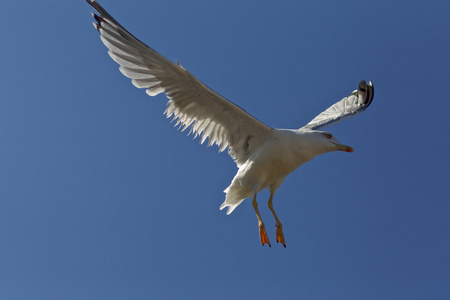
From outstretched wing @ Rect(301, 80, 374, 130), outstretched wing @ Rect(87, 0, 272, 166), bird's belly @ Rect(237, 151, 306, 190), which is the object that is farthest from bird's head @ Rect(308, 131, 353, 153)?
outstretched wing @ Rect(301, 80, 374, 130)

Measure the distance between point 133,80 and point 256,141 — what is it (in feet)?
6.37

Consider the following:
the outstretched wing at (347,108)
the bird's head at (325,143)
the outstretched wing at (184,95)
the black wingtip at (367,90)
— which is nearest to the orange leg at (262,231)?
the outstretched wing at (184,95)

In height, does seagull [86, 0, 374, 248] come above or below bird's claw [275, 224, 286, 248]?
above

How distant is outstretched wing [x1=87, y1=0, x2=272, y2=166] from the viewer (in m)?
8.31

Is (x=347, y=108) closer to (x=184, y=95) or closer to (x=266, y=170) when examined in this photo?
(x=266, y=170)

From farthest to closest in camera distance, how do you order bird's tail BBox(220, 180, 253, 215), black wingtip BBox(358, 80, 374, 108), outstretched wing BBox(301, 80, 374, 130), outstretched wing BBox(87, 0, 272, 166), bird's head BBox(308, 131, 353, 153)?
black wingtip BBox(358, 80, 374, 108) → outstretched wing BBox(301, 80, 374, 130) → bird's tail BBox(220, 180, 253, 215) → bird's head BBox(308, 131, 353, 153) → outstretched wing BBox(87, 0, 272, 166)

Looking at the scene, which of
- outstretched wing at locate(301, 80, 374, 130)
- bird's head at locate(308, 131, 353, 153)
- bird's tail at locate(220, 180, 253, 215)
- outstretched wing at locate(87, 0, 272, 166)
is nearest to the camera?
outstretched wing at locate(87, 0, 272, 166)

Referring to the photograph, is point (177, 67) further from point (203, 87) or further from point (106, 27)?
point (106, 27)

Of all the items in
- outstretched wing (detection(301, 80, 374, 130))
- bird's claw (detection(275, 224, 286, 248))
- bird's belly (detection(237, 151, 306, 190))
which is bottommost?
bird's claw (detection(275, 224, 286, 248))

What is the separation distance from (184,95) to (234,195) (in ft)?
5.35

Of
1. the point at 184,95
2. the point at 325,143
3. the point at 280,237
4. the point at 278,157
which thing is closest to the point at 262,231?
the point at 280,237

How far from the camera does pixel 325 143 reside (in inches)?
339

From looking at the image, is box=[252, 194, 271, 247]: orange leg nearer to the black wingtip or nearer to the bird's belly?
the bird's belly

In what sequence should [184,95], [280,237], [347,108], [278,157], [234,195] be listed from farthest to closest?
[347,108] < [234,195] < [280,237] < [184,95] < [278,157]
